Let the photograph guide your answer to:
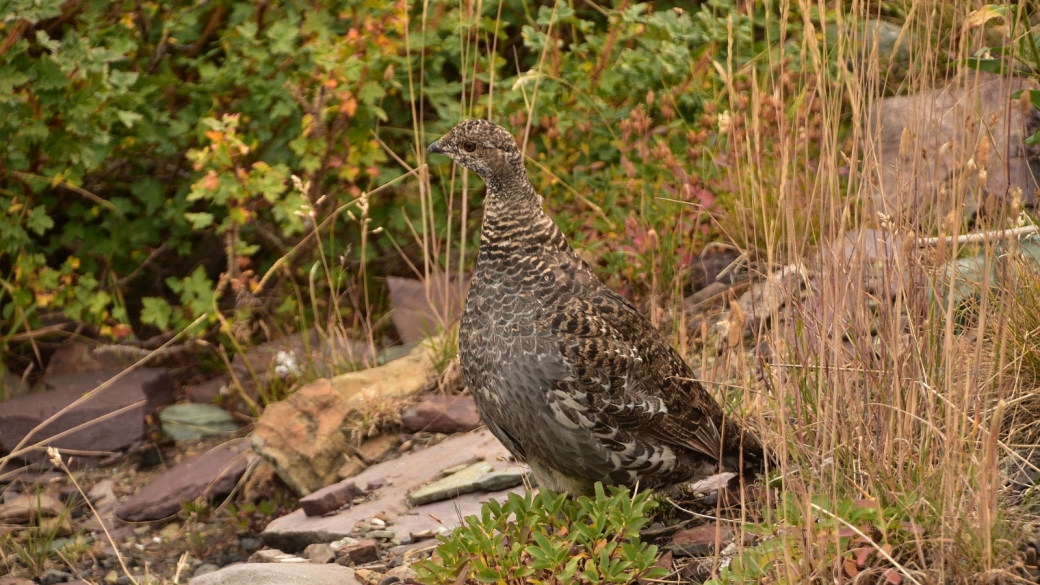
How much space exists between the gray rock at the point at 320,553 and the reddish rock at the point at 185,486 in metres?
1.05

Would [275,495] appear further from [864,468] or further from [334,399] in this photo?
[864,468]

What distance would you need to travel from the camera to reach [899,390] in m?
2.93

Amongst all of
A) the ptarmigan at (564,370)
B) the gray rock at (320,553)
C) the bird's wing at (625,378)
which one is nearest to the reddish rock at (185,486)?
the gray rock at (320,553)

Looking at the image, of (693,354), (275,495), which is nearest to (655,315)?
(693,354)

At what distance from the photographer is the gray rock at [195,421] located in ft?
19.2

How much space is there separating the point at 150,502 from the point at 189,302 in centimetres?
129

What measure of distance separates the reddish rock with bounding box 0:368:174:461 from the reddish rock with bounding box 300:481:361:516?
1.52 meters

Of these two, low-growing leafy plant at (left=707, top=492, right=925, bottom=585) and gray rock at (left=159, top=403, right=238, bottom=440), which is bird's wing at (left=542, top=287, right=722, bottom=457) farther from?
gray rock at (left=159, top=403, right=238, bottom=440)

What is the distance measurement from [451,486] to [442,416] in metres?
0.75

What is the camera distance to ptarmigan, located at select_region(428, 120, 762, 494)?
11.5ft

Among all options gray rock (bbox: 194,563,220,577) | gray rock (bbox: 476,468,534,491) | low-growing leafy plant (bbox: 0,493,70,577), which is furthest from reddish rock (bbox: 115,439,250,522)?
gray rock (bbox: 476,468,534,491)

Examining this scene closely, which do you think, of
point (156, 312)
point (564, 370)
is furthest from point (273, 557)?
point (156, 312)

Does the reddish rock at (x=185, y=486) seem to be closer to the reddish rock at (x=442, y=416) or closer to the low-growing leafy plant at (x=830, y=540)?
the reddish rock at (x=442, y=416)

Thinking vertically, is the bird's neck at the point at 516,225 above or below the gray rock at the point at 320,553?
above
